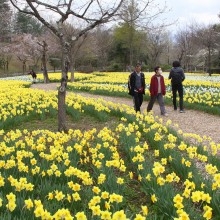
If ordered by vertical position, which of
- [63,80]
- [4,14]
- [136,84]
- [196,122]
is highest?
[4,14]

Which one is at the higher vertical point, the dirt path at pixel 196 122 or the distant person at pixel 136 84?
the distant person at pixel 136 84

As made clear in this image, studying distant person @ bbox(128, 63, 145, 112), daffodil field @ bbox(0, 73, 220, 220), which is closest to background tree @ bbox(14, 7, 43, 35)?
distant person @ bbox(128, 63, 145, 112)

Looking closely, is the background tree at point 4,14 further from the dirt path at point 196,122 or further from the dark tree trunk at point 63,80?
the dirt path at point 196,122

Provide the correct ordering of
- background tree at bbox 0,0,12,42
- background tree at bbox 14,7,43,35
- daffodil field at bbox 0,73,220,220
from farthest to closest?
background tree at bbox 14,7,43,35
background tree at bbox 0,0,12,42
daffodil field at bbox 0,73,220,220

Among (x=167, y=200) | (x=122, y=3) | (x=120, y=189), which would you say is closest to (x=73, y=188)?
(x=120, y=189)

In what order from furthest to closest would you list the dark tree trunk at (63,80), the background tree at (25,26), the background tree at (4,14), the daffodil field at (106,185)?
the background tree at (25,26)
the background tree at (4,14)
the dark tree trunk at (63,80)
the daffodil field at (106,185)

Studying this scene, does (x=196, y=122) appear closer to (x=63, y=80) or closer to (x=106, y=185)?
(x=63, y=80)

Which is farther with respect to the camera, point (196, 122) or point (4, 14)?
point (4, 14)

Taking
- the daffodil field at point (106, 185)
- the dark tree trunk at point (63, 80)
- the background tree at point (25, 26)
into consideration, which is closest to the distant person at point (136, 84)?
the dark tree trunk at point (63, 80)

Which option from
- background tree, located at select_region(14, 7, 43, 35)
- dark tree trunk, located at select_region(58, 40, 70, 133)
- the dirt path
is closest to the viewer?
dark tree trunk, located at select_region(58, 40, 70, 133)

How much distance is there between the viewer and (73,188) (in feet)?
12.4

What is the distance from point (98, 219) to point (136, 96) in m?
7.88

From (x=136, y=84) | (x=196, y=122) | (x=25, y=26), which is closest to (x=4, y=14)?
(x=136, y=84)

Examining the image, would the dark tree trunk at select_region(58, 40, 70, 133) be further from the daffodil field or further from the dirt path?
the dirt path
